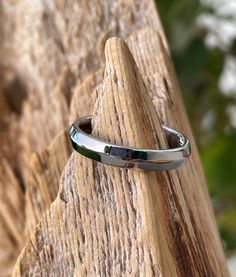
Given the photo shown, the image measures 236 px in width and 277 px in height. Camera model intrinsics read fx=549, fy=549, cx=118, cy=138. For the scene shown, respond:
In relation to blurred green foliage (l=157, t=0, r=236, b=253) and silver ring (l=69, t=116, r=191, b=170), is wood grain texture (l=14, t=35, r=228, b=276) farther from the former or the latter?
blurred green foliage (l=157, t=0, r=236, b=253)

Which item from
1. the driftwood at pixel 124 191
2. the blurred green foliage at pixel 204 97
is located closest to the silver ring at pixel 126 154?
the driftwood at pixel 124 191

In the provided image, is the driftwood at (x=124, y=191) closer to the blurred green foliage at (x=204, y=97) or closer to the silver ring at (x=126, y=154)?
the silver ring at (x=126, y=154)

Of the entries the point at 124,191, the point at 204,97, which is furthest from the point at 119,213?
the point at 204,97

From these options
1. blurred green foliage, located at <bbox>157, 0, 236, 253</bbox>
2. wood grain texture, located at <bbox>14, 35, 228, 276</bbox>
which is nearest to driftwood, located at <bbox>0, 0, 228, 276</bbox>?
wood grain texture, located at <bbox>14, 35, 228, 276</bbox>

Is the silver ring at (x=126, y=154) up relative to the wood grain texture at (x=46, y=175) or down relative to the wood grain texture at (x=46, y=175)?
up

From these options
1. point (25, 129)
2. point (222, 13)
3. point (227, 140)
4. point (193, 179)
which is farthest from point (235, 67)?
point (193, 179)

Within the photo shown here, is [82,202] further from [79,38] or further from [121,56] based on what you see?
[79,38]
